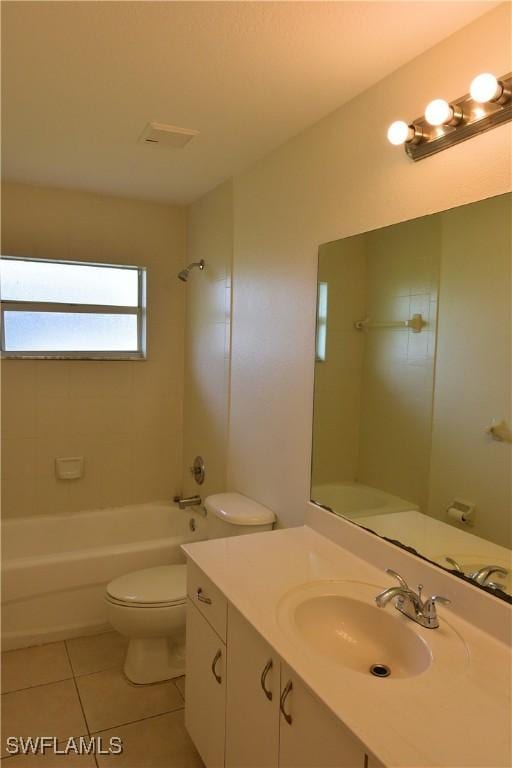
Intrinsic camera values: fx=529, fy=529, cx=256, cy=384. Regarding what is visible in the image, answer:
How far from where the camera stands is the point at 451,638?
4.42ft

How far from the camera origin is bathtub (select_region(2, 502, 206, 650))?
274 cm

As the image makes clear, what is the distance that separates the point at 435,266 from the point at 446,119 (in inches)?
15.7

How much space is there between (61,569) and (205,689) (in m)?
1.32

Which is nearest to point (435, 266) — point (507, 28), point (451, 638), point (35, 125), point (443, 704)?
point (507, 28)

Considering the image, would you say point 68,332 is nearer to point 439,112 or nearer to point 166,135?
point 166,135

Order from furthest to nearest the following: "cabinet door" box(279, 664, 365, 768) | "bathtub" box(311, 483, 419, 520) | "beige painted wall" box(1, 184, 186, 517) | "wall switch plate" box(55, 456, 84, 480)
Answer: "wall switch plate" box(55, 456, 84, 480) < "beige painted wall" box(1, 184, 186, 517) < "bathtub" box(311, 483, 419, 520) < "cabinet door" box(279, 664, 365, 768)

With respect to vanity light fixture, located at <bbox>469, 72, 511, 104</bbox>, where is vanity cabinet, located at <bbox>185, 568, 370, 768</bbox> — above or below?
below

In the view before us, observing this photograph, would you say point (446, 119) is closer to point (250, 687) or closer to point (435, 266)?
point (435, 266)

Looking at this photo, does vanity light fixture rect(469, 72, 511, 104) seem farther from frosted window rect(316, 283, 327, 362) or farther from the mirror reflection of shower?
the mirror reflection of shower

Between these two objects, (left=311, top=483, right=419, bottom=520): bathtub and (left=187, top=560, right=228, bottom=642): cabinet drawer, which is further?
(left=311, top=483, right=419, bottom=520): bathtub

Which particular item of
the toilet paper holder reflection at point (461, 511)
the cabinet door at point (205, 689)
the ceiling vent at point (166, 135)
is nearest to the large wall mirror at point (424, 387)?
the toilet paper holder reflection at point (461, 511)

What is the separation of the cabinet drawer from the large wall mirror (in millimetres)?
559

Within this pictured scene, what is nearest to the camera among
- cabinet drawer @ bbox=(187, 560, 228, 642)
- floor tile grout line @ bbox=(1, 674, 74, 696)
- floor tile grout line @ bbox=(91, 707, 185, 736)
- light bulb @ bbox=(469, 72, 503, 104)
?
light bulb @ bbox=(469, 72, 503, 104)

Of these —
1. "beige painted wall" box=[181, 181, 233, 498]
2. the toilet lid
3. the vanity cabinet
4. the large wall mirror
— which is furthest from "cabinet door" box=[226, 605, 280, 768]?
"beige painted wall" box=[181, 181, 233, 498]
